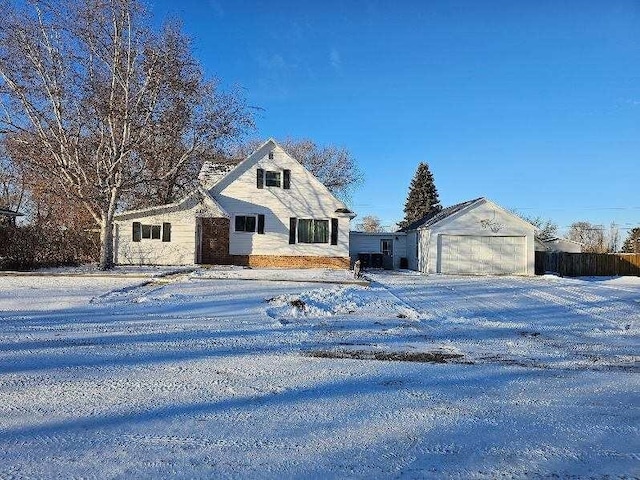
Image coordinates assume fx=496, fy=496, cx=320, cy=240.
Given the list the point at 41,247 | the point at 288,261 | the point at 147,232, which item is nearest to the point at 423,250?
the point at 288,261

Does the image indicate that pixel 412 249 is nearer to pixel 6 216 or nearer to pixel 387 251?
pixel 387 251

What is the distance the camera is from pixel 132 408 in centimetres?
393

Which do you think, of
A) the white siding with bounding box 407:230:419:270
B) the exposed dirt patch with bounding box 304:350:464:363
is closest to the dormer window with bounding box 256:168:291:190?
the white siding with bounding box 407:230:419:270

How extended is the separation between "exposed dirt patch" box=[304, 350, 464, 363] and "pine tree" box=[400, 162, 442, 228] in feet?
133

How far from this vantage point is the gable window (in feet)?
80.7

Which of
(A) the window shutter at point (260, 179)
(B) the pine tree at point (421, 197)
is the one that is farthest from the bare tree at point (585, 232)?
(A) the window shutter at point (260, 179)

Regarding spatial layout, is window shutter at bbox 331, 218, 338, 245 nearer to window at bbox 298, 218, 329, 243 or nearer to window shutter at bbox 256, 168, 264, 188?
window at bbox 298, 218, 329, 243

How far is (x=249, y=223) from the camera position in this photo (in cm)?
2430

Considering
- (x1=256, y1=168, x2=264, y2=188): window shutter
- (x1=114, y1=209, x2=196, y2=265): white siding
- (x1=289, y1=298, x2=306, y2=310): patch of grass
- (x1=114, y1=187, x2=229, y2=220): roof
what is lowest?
(x1=289, y1=298, x2=306, y2=310): patch of grass

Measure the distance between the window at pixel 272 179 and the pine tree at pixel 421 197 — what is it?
2391cm

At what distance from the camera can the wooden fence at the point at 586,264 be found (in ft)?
93.4

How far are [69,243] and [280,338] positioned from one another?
1765cm

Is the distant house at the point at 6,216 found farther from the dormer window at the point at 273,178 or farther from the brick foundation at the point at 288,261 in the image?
the dormer window at the point at 273,178

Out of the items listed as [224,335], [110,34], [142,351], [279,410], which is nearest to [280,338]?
[224,335]
